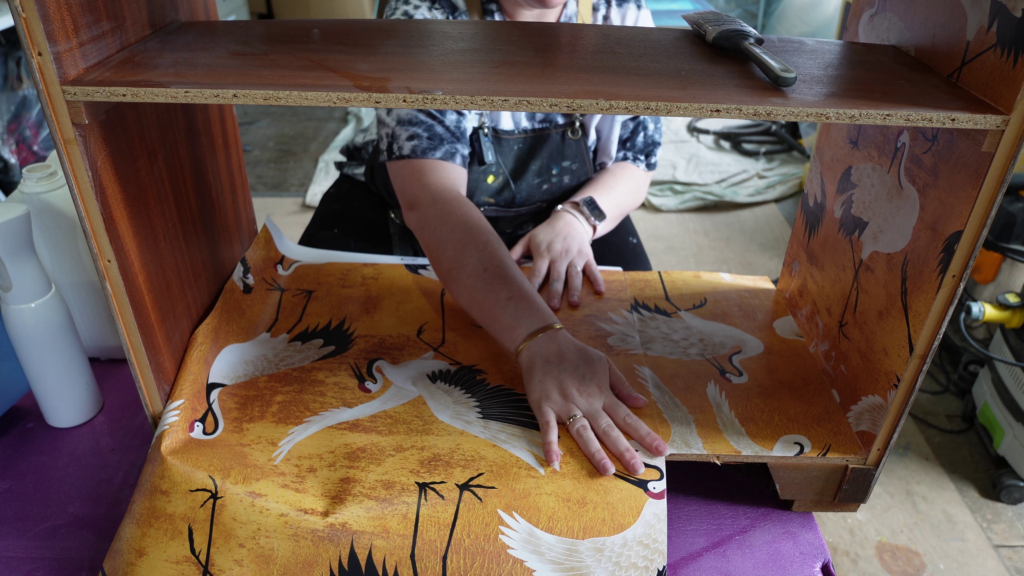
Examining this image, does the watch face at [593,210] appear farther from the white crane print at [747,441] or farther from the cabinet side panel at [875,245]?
the white crane print at [747,441]

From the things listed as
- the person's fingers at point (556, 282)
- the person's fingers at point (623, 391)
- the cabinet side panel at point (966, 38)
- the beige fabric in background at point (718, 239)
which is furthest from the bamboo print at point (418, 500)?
the beige fabric in background at point (718, 239)

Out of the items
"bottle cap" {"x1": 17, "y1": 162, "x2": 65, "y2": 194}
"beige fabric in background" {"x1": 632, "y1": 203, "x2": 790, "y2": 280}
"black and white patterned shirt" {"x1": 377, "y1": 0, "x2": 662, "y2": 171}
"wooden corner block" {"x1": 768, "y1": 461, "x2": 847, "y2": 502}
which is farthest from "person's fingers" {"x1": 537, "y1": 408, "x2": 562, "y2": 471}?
"beige fabric in background" {"x1": 632, "y1": 203, "x2": 790, "y2": 280}

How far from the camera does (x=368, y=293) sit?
0.90 m

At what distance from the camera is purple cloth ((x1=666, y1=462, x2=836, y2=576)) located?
0.70m

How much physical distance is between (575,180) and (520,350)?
0.52 m

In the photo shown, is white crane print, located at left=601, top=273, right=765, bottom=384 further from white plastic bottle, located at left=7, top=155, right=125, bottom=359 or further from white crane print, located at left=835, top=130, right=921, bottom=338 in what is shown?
white plastic bottle, located at left=7, top=155, right=125, bottom=359

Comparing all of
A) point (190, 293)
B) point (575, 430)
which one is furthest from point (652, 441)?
point (190, 293)

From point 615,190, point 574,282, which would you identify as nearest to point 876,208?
point 574,282

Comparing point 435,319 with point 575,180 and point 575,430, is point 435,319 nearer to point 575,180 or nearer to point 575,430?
point 575,430

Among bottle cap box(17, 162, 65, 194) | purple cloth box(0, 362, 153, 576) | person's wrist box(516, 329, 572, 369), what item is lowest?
purple cloth box(0, 362, 153, 576)

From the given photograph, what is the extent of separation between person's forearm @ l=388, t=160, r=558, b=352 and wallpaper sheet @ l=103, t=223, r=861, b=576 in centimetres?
5

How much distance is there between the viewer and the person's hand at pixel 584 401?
65 centimetres

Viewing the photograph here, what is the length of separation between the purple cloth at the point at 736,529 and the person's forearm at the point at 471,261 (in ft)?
0.87

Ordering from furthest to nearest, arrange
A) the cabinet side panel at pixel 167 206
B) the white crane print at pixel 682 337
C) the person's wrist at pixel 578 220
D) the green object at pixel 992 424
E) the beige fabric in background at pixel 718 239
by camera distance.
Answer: the beige fabric in background at pixel 718 239 → the green object at pixel 992 424 → the person's wrist at pixel 578 220 → the white crane print at pixel 682 337 → the cabinet side panel at pixel 167 206
